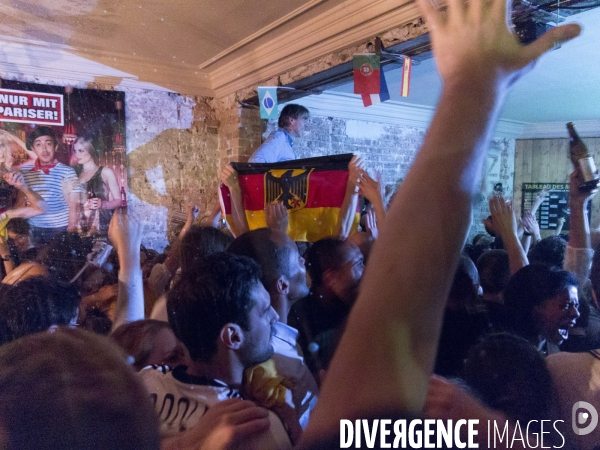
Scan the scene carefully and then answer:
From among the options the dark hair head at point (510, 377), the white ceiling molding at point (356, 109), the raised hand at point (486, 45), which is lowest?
the dark hair head at point (510, 377)

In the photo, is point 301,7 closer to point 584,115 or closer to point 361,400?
point 361,400

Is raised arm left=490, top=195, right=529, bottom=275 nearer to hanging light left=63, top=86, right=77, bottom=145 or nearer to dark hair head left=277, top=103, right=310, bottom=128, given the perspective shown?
dark hair head left=277, top=103, right=310, bottom=128

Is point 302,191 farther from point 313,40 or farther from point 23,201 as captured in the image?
point 23,201

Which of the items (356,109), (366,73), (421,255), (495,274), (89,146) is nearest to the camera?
(421,255)

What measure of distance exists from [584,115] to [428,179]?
5.36 metres

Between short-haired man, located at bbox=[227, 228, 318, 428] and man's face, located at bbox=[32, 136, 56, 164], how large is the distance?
6.68 feet

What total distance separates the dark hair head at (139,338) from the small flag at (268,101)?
1754 millimetres

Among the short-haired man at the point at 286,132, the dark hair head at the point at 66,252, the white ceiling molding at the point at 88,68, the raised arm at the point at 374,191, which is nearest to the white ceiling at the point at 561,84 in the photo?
the raised arm at the point at 374,191

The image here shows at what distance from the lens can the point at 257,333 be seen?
0.71 meters

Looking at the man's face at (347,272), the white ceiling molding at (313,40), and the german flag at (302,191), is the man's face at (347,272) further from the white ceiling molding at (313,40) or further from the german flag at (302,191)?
the white ceiling molding at (313,40)

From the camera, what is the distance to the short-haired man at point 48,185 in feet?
8.07

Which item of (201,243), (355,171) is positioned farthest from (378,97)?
(201,243)

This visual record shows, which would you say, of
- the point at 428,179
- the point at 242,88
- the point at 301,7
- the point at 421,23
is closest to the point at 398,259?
the point at 428,179

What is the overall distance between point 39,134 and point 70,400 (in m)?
2.72
